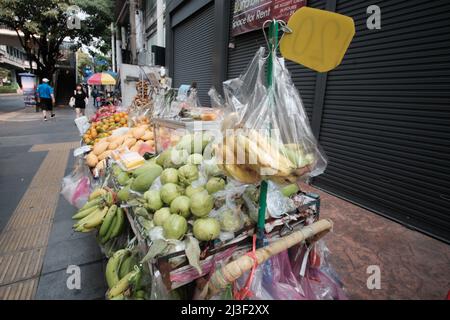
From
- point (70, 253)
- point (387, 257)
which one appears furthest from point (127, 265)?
point (387, 257)

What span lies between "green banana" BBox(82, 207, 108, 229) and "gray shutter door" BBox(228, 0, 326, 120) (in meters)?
3.55

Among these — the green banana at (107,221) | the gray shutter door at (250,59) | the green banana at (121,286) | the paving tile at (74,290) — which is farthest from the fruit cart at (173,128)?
the gray shutter door at (250,59)

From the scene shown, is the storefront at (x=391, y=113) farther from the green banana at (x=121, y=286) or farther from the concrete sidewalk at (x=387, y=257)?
the green banana at (x=121, y=286)

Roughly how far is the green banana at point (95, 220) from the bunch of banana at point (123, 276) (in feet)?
0.81

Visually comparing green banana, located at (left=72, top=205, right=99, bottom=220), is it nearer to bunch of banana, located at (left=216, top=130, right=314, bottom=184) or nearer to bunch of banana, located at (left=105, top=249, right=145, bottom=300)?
bunch of banana, located at (left=105, top=249, right=145, bottom=300)

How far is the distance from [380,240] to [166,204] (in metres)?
2.52

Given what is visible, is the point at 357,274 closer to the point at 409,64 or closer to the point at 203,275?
the point at 203,275

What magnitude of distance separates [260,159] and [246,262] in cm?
43

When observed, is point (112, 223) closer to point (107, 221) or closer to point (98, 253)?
point (107, 221)

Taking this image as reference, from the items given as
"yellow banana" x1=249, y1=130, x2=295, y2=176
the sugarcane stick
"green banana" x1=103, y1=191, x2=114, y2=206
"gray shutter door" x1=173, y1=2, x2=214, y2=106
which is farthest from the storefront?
"gray shutter door" x1=173, y1=2, x2=214, y2=106

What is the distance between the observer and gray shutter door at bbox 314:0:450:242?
9.02ft

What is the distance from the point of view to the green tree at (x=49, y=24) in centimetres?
1494
